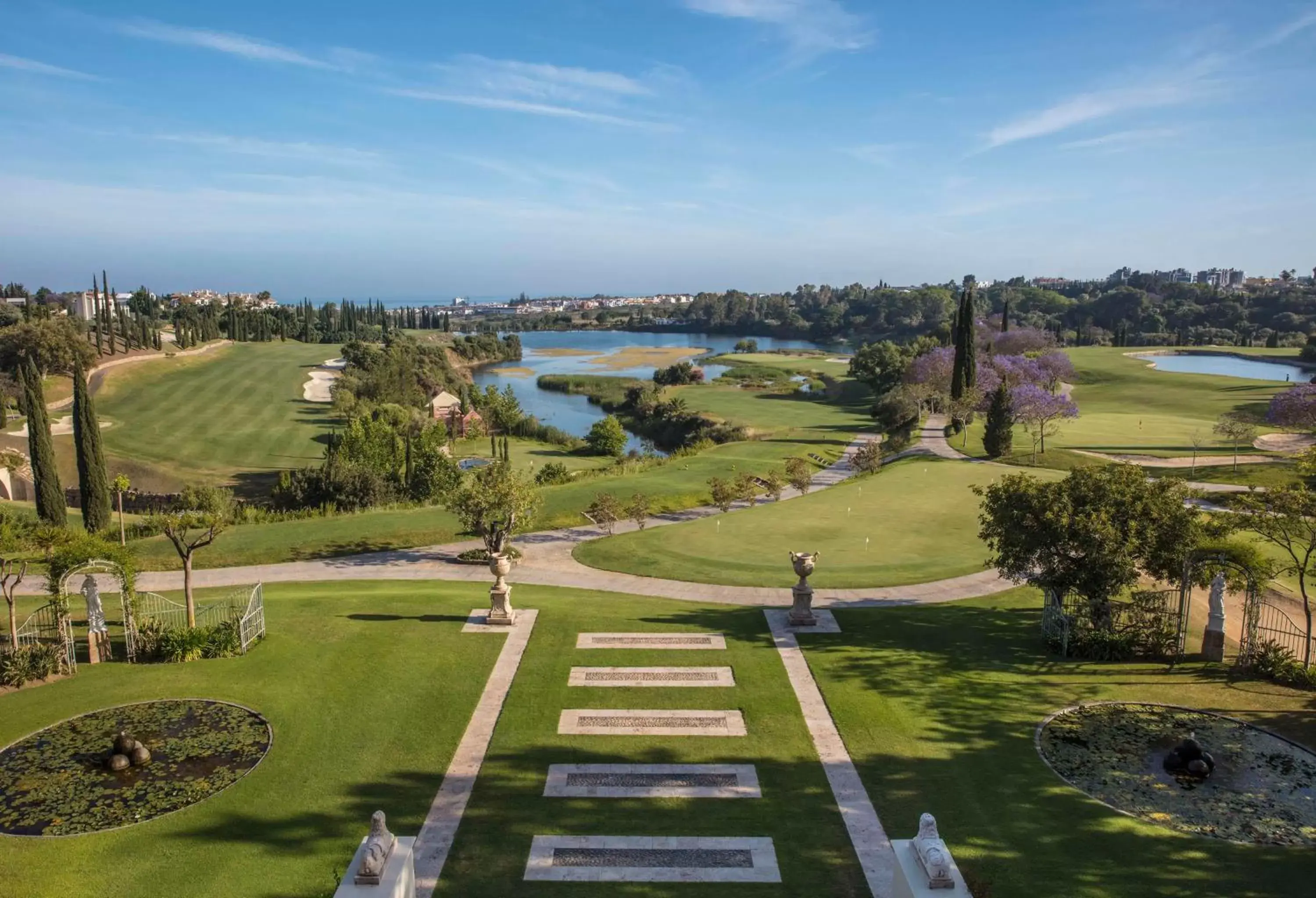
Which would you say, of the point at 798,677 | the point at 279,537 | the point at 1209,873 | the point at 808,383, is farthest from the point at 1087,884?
the point at 808,383

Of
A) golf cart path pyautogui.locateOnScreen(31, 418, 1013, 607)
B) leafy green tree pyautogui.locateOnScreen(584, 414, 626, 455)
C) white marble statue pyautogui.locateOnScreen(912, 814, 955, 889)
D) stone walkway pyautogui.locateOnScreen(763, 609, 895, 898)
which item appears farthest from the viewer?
leafy green tree pyautogui.locateOnScreen(584, 414, 626, 455)

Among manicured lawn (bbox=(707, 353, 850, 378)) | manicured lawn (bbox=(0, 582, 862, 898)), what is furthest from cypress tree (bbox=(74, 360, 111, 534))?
manicured lawn (bbox=(707, 353, 850, 378))

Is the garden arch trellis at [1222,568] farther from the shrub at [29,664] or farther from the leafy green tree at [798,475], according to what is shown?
the shrub at [29,664]

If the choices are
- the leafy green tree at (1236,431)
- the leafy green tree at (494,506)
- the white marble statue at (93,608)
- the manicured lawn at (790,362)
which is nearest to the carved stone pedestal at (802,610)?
the leafy green tree at (494,506)

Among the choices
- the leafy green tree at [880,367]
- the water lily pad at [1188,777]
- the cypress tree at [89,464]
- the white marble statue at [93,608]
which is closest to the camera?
the water lily pad at [1188,777]

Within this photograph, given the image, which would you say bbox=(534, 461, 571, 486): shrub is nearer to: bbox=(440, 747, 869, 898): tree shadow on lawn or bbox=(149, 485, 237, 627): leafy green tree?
bbox=(149, 485, 237, 627): leafy green tree

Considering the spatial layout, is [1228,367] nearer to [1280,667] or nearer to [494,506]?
[1280,667]
